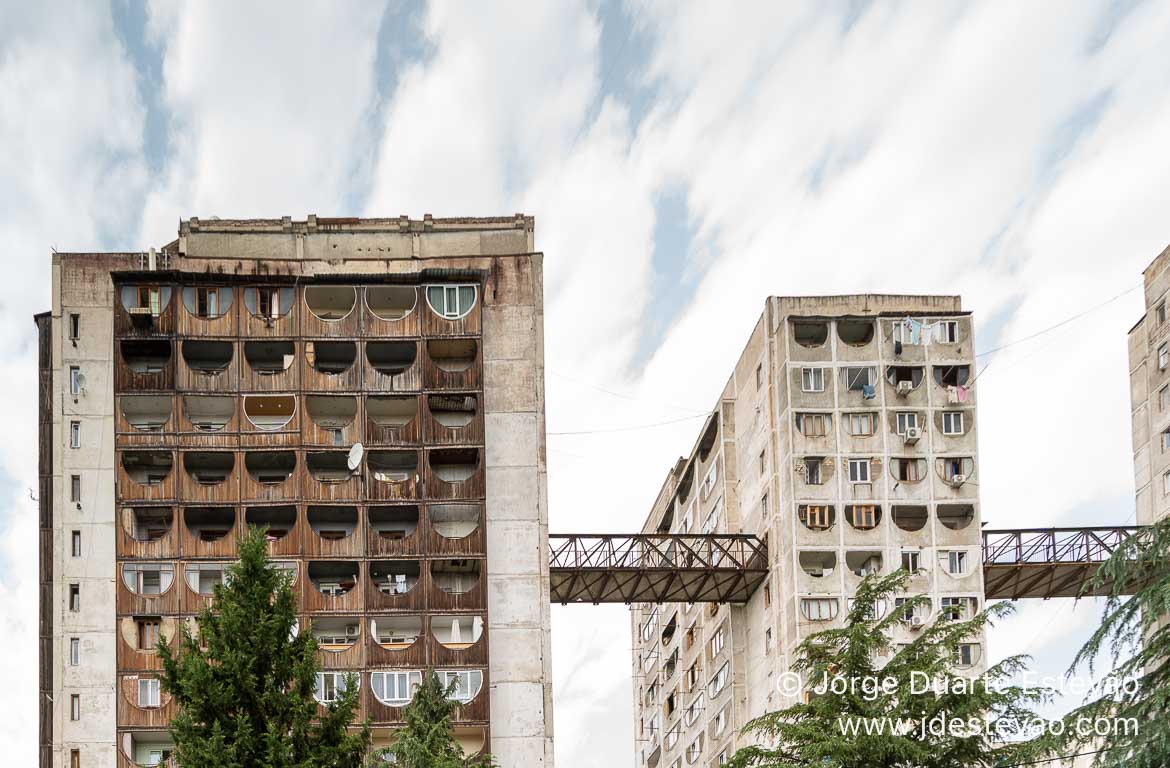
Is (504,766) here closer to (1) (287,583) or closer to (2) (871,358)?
(2) (871,358)

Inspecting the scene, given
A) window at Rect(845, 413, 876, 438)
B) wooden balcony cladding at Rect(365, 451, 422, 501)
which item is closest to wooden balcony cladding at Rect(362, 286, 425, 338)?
wooden balcony cladding at Rect(365, 451, 422, 501)

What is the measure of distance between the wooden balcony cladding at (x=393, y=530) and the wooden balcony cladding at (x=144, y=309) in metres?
13.2

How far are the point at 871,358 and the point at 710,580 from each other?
1502 centimetres

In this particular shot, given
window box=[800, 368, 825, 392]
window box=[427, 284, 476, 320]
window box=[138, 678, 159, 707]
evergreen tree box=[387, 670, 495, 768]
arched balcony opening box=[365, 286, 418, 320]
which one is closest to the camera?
evergreen tree box=[387, 670, 495, 768]

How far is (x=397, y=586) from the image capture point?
271ft

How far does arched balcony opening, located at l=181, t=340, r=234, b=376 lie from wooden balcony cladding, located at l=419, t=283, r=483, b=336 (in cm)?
942

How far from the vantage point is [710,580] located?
93938 millimetres

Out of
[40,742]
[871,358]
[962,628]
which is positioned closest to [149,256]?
[40,742]

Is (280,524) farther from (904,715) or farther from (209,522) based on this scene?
(904,715)

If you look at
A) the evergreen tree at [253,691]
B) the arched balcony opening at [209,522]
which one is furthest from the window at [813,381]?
the evergreen tree at [253,691]

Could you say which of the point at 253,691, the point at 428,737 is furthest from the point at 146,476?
the point at 253,691

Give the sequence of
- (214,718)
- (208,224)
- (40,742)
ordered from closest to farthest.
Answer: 1. (214,718)
2. (40,742)
3. (208,224)

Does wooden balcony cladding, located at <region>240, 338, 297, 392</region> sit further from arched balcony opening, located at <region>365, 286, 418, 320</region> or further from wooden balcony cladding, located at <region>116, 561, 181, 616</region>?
wooden balcony cladding, located at <region>116, 561, 181, 616</region>

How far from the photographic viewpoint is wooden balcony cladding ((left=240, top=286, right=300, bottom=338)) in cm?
8431
